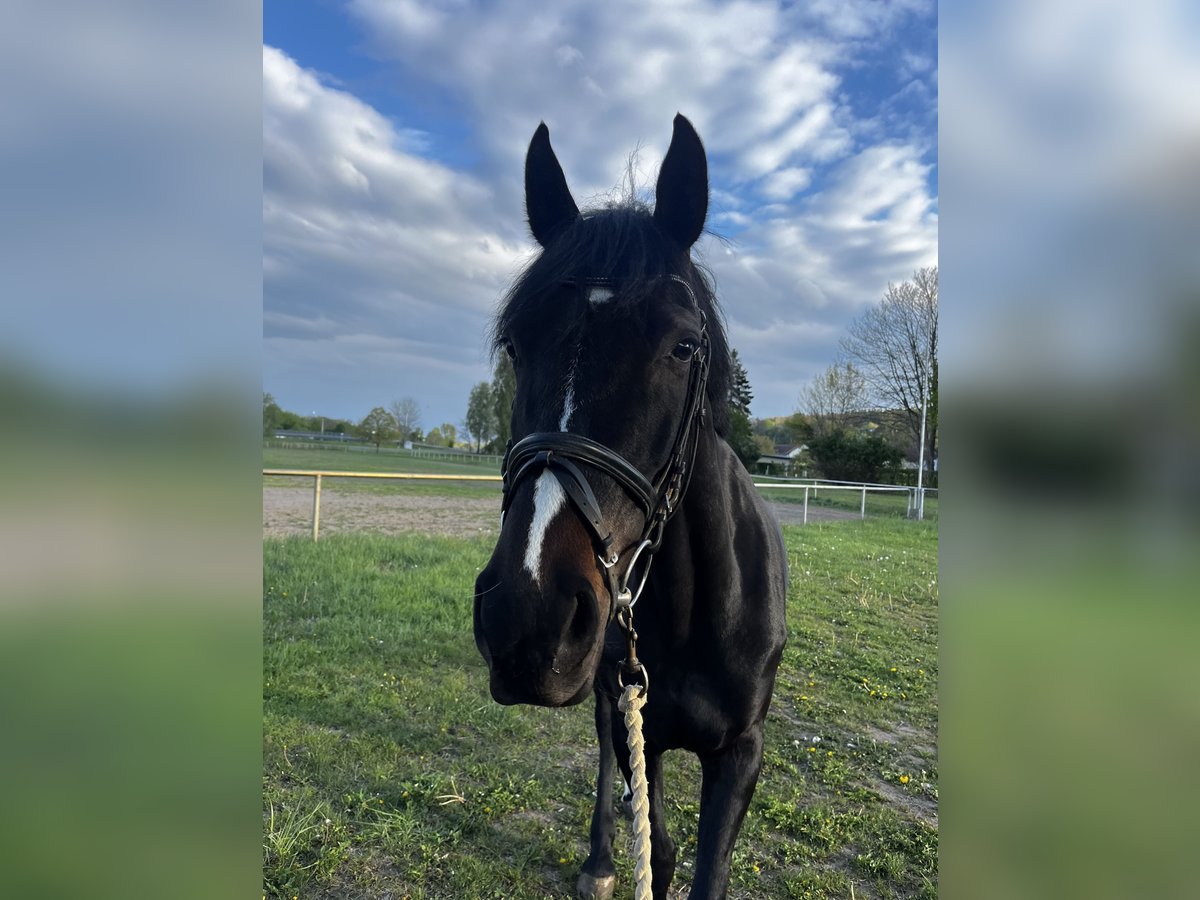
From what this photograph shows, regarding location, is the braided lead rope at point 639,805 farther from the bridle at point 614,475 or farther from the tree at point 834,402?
the tree at point 834,402

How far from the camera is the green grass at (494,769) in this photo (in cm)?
314

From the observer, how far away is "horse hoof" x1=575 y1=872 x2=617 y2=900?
304 centimetres

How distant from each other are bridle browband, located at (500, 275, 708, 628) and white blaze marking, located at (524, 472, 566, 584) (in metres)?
0.02

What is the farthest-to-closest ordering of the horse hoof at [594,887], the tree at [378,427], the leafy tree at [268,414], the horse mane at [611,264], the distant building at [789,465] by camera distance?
1. the tree at [378,427]
2. the distant building at [789,465]
3. the horse hoof at [594,887]
4. the horse mane at [611,264]
5. the leafy tree at [268,414]

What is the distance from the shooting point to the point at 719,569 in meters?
2.40

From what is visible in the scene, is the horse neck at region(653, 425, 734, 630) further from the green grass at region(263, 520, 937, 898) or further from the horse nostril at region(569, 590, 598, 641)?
the green grass at region(263, 520, 937, 898)

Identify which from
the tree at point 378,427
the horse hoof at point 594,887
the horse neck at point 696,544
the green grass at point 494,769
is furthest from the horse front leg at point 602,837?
the tree at point 378,427

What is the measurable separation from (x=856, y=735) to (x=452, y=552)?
725 centimetres

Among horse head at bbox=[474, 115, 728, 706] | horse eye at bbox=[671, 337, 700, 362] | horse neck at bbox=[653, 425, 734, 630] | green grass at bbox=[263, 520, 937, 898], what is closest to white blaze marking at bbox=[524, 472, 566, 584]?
horse head at bbox=[474, 115, 728, 706]

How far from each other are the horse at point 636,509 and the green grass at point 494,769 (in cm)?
71
